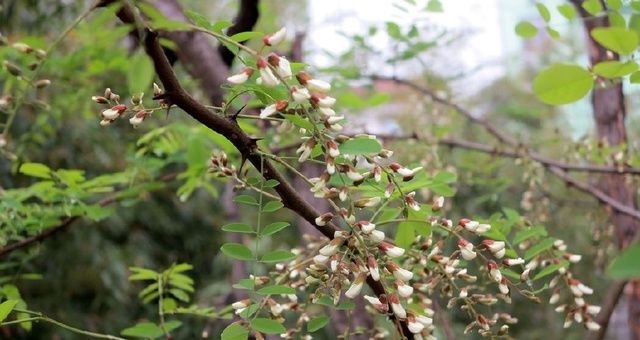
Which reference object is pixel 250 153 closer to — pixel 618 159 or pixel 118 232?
pixel 618 159

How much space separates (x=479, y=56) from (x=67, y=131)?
288 centimetres

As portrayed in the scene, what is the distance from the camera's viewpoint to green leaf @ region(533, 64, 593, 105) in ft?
1.50

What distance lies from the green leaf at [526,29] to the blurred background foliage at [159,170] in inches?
17.5

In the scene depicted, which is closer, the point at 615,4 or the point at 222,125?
the point at 222,125

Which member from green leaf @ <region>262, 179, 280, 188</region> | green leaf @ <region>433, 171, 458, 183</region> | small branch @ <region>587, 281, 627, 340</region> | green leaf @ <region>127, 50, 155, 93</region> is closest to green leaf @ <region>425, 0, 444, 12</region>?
green leaf @ <region>433, 171, 458, 183</region>

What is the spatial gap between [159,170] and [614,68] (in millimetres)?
920

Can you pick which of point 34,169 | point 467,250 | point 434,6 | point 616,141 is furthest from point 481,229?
point 616,141

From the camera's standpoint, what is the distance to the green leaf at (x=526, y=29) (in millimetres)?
797

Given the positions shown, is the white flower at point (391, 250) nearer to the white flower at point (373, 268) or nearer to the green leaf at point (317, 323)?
the white flower at point (373, 268)

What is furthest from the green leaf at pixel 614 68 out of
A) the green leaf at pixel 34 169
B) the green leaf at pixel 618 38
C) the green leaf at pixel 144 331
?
the green leaf at pixel 34 169

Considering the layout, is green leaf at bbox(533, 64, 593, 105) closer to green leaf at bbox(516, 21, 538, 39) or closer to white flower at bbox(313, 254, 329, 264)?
white flower at bbox(313, 254, 329, 264)

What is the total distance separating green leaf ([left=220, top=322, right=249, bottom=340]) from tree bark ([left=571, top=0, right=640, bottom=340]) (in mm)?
1057

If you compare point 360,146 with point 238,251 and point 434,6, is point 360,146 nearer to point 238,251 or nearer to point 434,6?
point 238,251

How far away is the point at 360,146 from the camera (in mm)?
522
